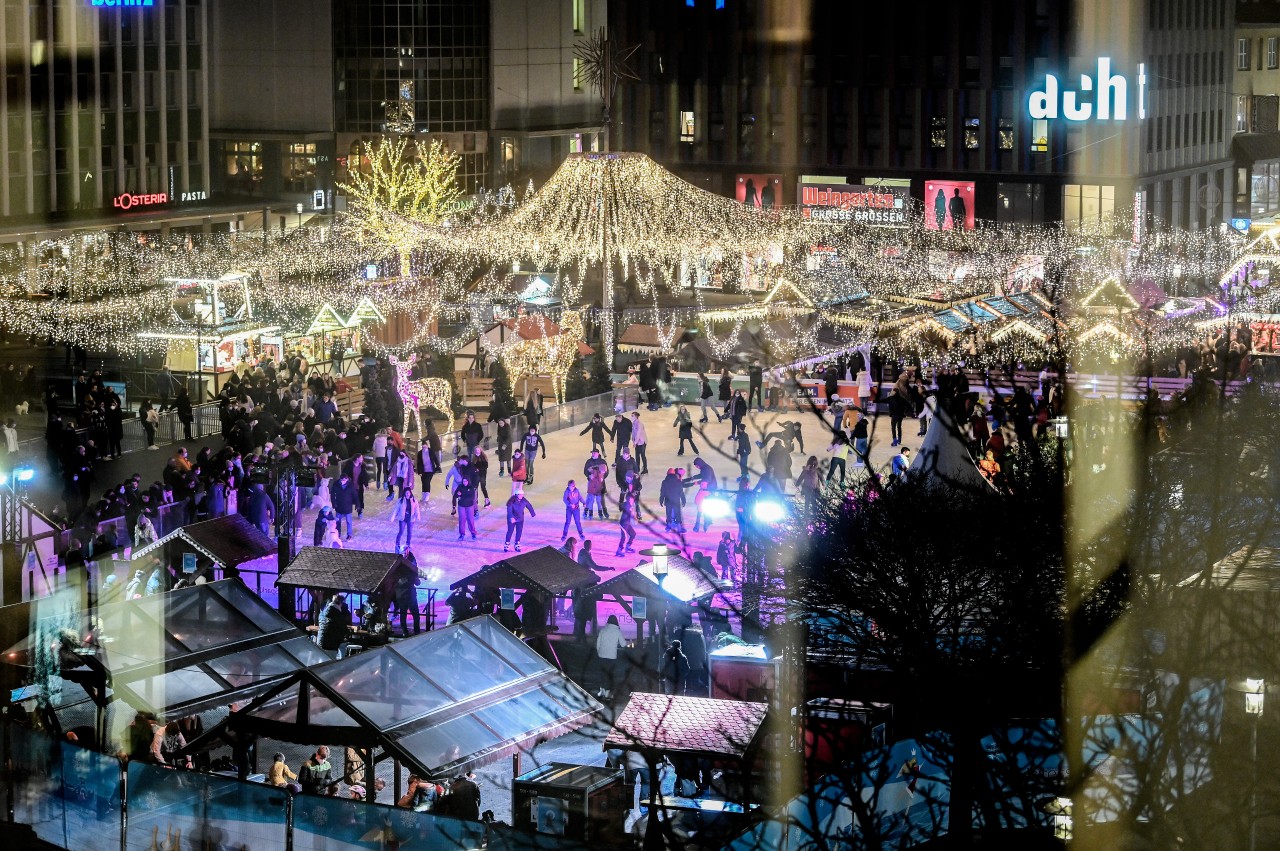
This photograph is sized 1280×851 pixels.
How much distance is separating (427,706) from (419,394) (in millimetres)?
16196

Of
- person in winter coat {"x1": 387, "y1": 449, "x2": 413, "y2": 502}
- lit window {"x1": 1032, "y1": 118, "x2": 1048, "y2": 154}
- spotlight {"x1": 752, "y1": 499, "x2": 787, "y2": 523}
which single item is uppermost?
lit window {"x1": 1032, "y1": 118, "x2": 1048, "y2": 154}

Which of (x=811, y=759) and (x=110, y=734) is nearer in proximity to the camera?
(x=811, y=759)

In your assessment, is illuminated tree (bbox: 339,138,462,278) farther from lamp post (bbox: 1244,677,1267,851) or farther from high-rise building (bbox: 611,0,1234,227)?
lamp post (bbox: 1244,677,1267,851)

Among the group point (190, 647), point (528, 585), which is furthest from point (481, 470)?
point (190, 647)

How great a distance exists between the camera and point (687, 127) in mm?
74938

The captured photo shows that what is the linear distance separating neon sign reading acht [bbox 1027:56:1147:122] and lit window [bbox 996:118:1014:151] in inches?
68.1

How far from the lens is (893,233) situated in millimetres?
67062

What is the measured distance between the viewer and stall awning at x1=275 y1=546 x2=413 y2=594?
19422 mm

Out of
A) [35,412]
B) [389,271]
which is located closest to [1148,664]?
[35,412]

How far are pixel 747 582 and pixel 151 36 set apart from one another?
51.1 m

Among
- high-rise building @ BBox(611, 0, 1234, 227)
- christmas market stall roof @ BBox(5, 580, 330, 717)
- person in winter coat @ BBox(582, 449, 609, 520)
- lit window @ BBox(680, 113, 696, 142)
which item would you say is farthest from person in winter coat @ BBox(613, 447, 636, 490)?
lit window @ BBox(680, 113, 696, 142)

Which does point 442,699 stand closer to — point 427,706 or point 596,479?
point 427,706

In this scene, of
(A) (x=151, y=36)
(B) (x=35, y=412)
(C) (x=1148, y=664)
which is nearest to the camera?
(C) (x=1148, y=664)

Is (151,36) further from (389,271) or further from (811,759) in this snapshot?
(811,759)
